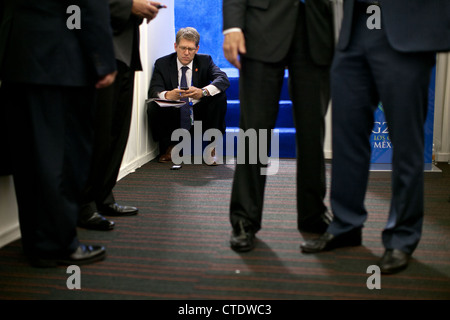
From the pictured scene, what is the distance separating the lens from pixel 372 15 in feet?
5.95

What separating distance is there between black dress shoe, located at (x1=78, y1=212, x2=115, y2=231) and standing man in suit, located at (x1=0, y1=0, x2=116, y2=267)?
389mm

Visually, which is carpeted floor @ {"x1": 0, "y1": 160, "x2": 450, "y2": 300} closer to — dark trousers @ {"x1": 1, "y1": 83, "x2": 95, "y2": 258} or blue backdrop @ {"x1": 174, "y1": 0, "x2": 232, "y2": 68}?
dark trousers @ {"x1": 1, "y1": 83, "x2": 95, "y2": 258}

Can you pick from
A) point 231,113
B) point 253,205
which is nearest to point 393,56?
point 253,205

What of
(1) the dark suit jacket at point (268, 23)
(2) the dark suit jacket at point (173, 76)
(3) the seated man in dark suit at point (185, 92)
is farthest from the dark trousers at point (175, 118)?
(1) the dark suit jacket at point (268, 23)

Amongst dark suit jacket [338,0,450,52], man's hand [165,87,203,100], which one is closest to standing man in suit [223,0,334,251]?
dark suit jacket [338,0,450,52]

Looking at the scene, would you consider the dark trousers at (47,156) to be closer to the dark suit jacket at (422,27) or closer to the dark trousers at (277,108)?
the dark trousers at (277,108)

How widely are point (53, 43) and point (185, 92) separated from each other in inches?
88.9

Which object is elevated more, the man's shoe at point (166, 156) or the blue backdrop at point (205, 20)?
the blue backdrop at point (205, 20)

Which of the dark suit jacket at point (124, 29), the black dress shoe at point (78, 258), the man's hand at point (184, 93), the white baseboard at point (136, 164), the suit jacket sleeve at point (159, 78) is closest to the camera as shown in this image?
the black dress shoe at point (78, 258)

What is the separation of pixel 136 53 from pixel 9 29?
82cm

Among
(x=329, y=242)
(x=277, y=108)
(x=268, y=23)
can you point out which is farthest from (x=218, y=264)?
(x=268, y=23)

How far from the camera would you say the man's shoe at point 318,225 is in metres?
2.24

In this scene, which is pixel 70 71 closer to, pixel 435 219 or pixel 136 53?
pixel 136 53

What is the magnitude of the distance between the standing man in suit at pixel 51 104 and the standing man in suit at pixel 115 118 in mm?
414
